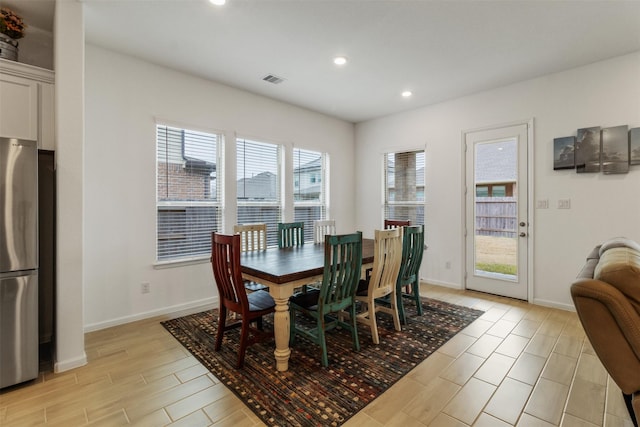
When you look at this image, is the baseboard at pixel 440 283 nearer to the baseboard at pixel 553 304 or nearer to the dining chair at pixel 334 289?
the baseboard at pixel 553 304

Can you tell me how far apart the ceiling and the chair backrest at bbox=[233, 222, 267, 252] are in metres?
1.82

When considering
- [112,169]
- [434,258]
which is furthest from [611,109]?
[112,169]

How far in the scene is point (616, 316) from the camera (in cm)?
121

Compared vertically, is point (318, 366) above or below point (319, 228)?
below

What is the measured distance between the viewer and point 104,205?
9.93 ft

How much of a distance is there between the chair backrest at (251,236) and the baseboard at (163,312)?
955 mm

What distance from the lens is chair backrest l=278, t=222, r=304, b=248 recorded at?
145 inches

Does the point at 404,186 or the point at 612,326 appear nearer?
the point at 612,326

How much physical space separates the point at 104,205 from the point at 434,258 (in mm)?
4369

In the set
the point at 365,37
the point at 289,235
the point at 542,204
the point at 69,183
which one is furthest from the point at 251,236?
the point at 542,204

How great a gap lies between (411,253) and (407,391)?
1.43 metres

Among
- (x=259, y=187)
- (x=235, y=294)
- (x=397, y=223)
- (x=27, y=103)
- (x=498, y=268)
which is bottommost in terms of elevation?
(x=498, y=268)

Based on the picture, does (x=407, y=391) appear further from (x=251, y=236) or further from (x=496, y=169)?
(x=496, y=169)

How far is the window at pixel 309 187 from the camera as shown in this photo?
4863mm
